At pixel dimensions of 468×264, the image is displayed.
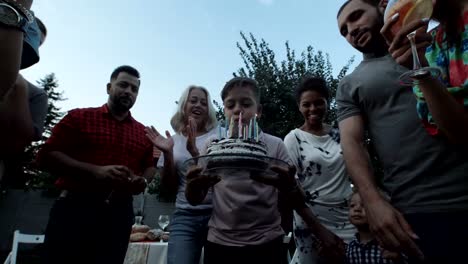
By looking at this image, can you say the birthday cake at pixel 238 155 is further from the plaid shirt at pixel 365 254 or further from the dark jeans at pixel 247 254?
the plaid shirt at pixel 365 254

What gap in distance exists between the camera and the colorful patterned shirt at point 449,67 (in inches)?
42.8

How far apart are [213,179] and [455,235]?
91cm

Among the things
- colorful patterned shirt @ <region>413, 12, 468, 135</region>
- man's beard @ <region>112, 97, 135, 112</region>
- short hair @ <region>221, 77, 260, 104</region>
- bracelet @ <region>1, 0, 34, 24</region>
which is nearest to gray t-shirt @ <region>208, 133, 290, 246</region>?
short hair @ <region>221, 77, 260, 104</region>

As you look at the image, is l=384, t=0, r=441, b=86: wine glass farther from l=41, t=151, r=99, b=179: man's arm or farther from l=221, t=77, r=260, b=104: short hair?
l=41, t=151, r=99, b=179: man's arm

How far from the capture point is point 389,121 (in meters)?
1.31

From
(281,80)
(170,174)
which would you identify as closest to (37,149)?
(281,80)

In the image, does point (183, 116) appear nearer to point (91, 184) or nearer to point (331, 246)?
point (91, 184)

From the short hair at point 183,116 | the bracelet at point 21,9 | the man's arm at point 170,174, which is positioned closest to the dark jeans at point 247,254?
the man's arm at point 170,174

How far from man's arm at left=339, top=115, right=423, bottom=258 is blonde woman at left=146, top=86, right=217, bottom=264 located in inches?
34.3

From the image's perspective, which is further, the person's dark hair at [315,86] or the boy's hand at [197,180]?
the person's dark hair at [315,86]

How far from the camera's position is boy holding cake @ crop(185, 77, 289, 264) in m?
1.77

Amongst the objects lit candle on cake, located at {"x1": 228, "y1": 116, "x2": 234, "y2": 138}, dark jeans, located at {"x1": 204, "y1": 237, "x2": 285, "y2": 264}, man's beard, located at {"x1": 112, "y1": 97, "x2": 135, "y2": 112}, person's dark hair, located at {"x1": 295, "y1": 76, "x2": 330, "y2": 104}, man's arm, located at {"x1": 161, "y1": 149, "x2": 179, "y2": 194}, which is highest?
person's dark hair, located at {"x1": 295, "y1": 76, "x2": 330, "y2": 104}

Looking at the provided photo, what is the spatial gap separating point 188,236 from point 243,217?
1.75 ft

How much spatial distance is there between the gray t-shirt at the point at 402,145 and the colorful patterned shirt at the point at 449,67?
2.9 inches
